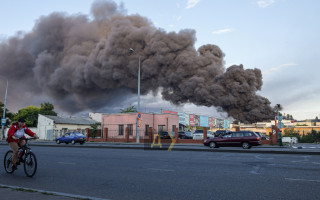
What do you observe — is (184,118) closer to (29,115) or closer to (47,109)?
(47,109)

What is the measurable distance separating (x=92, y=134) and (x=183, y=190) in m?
35.3

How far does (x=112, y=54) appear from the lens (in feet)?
152

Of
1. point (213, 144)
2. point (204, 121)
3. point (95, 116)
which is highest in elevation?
point (95, 116)

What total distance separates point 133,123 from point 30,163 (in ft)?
108

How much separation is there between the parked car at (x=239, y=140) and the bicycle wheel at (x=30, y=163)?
56.4ft

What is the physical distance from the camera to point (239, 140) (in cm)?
2230

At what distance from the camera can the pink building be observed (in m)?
39.4

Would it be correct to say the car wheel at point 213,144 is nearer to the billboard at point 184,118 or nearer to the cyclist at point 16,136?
the cyclist at point 16,136

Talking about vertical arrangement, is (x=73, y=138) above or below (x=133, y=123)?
below

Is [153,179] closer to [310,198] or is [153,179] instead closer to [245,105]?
[310,198]

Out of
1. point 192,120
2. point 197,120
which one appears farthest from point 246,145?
point 197,120

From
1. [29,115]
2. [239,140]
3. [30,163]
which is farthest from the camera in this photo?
[29,115]

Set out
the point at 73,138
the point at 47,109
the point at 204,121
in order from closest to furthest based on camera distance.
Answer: the point at 73,138 < the point at 47,109 < the point at 204,121

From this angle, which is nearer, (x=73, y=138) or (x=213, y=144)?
(x=213, y=144)
